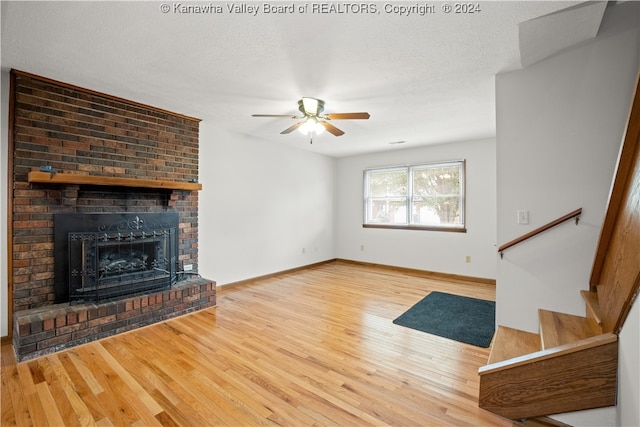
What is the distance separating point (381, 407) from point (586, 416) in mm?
1118

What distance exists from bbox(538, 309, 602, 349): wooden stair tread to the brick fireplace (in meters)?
3.40

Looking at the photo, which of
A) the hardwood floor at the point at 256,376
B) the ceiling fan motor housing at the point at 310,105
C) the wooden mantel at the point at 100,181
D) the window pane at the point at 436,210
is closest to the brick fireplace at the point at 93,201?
the wooden mantel at the point at 100,181

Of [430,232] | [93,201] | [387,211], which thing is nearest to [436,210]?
[430,232]

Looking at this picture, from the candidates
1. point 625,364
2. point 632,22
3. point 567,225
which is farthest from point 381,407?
point 632,22

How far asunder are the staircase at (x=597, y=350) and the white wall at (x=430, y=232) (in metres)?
3.06

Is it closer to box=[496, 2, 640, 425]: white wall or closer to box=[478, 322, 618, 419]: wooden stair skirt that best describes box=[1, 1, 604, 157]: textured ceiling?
box=[496, 2, 640, 425]: white wall

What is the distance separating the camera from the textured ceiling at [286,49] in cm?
178

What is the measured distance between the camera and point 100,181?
2.84 metres

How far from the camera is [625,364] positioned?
1306 mm

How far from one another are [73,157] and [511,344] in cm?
441

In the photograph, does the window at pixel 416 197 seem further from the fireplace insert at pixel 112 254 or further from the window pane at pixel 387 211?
the fireplace insert at pixel 112 254

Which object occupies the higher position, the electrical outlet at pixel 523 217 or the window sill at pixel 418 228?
the electrical outlet at pixel 523 217

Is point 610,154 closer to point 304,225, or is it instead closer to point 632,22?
point 632,22

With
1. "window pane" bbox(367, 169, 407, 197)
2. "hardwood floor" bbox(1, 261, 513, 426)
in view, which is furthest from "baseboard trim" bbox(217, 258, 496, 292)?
"window pane" bbox(367, 169, 407, 197)
